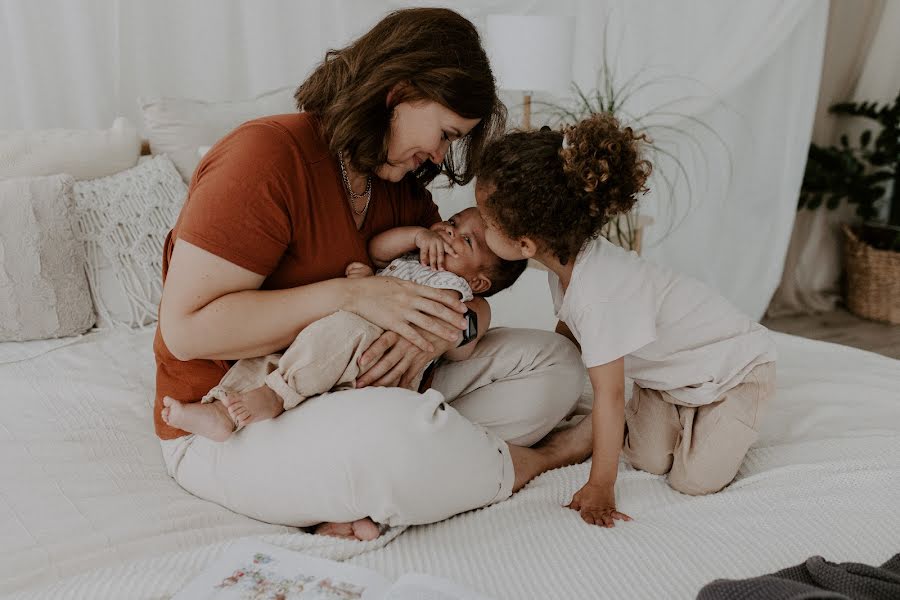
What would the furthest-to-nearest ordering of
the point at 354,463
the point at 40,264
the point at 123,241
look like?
→ the point at 123,241 < the point at 40,264 < the point at 354,463

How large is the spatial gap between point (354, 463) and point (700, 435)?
2.17 ft

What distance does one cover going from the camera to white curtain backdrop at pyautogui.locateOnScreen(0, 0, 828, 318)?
227cm

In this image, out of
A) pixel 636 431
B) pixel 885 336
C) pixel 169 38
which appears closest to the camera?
pixel 636 431

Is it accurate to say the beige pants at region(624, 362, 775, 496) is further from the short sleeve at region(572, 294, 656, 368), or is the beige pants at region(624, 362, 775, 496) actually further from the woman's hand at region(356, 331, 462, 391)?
the woman's hand at region(356, 331, 462, 391)

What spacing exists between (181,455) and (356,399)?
332 mm

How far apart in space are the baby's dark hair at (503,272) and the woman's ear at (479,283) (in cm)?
1

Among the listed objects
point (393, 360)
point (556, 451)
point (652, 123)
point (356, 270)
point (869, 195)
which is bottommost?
point (556, 451)

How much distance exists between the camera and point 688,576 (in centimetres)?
102

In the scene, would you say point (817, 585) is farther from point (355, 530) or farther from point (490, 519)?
point (355, 530)

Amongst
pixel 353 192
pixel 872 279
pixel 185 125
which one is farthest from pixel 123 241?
pixel 872 279

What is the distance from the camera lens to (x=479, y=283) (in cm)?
154

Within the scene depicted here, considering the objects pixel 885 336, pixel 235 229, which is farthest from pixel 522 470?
pixel 885 336

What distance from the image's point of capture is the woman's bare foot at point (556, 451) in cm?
138

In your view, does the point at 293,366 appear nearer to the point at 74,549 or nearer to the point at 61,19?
the point at 74,549
